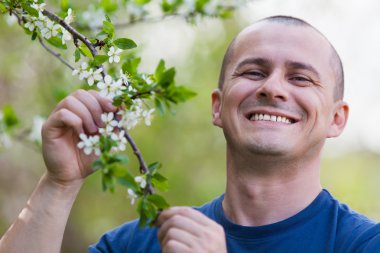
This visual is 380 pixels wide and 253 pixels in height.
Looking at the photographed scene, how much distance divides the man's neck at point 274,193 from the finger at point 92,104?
69 centimetres

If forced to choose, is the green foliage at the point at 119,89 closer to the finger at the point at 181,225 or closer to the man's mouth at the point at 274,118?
the finger at the point at 181,225

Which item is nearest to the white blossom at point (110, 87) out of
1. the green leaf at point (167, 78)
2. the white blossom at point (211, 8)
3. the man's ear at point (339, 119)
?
the green leaf at point (167, 78)

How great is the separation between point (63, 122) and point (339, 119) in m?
1.14

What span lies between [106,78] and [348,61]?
506 inches

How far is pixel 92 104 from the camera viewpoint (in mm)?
2262

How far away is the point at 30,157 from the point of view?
11562mm

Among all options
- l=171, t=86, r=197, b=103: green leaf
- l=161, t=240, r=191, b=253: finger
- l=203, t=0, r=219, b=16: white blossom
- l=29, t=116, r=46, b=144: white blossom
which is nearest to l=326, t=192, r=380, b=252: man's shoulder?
l=161, t=240, r=191, b=253: finger

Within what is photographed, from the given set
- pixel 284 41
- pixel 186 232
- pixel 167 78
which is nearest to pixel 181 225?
pixel 186 232

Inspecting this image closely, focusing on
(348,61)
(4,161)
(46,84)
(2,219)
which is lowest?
(2,219)

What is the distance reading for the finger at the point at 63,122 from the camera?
2246mm

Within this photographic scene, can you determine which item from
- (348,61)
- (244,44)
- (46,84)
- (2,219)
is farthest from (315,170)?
(348,61)

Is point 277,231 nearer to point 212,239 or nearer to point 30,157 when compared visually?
point 212,239

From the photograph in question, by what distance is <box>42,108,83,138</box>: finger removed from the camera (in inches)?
88.4

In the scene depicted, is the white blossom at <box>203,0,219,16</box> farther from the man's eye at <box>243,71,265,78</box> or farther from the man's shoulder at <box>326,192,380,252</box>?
the man's shoulder at <box>326,192,380,252</box>
